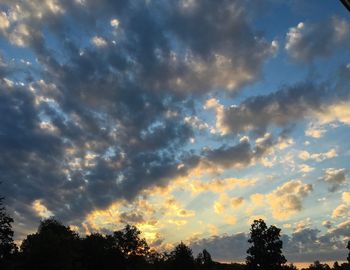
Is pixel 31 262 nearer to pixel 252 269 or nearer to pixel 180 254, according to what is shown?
pixel 180 254

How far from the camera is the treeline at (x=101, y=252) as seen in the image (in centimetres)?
9019

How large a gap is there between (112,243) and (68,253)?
3582 cm

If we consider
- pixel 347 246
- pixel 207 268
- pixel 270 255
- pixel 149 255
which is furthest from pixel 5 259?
pixel 207 268

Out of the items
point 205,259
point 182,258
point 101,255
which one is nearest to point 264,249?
point 182,258

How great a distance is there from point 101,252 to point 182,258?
24.9 metres

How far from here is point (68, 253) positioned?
9525cm

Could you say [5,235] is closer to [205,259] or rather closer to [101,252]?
[101,252]

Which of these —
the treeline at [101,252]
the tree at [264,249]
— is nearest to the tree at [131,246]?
the treeline at [101,252]

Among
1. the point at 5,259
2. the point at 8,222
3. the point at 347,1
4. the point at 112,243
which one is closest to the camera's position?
the point at 347,1

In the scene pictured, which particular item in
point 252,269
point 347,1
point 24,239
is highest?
point 24,239

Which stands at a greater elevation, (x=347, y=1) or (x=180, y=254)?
(x=180, y=254)

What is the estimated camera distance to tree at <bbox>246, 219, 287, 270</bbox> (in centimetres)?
10482

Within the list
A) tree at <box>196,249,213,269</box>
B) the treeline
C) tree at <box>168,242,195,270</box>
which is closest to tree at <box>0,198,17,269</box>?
the treeline

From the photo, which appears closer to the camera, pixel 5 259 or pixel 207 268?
pixel 5 259
